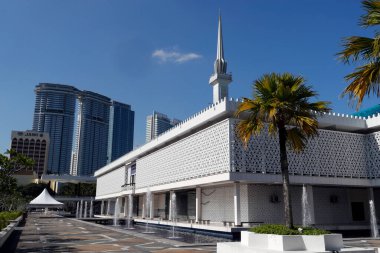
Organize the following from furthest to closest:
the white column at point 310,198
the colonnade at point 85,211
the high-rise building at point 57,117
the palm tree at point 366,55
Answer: the high-rise building at point 57,117, the colonnade at point 85,211, the white column at point 310,198, the palm tree at point 366,55

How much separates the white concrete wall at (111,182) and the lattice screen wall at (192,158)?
14347mm

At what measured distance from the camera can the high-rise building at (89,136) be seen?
176m

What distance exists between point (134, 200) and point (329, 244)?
45590 millimetres

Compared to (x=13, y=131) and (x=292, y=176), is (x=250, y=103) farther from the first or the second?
(x=13, y=131)

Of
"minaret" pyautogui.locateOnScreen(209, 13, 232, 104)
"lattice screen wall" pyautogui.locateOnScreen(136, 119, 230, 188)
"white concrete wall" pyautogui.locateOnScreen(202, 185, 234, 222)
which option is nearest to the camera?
"lattice screen wall" pyautogui.locateOnScreen(136, 119, 230, 188)

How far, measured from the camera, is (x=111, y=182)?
2569 inches

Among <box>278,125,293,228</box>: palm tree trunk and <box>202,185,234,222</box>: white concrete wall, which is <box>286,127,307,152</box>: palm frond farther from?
<box>202,185,234,222</box>: white concrete wall

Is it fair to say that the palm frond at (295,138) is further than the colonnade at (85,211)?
No

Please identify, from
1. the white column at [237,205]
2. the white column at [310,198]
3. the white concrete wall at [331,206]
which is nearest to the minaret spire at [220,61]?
the white concrete wall at [331,206]

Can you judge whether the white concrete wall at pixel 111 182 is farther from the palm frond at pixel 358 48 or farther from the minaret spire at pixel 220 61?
the palm frond at pixel 358 48

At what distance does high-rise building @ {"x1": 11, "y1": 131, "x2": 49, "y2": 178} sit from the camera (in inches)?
5522

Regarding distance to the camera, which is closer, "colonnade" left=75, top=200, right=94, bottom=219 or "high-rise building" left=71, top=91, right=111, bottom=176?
"colonnade" left=75, top=200, right=94, bottom=219

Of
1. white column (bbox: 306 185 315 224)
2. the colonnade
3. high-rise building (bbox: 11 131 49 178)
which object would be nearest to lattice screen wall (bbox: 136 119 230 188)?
white column (bbox: 306 185 315 224)

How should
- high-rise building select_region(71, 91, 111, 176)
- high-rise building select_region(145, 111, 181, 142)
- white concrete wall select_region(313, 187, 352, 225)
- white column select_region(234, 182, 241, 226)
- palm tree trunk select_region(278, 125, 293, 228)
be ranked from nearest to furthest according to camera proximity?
palm tree trunk select_region(278, 125, 293, 228) → white column select_region(234, 182, 241, 226) → white concrete wall select_region(313, 187, 352, 225) → high-rise building select_region(145, 111, 181, 142) → high-rise building select_region(71, 91, 111, 176)
